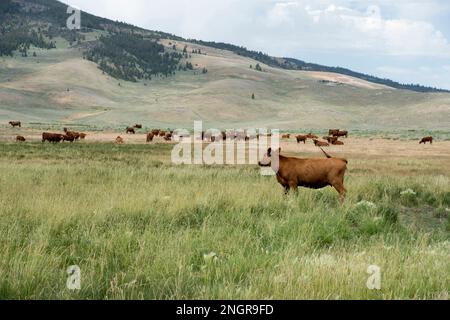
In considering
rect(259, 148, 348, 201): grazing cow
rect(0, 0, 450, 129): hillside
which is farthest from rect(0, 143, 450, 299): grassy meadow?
rect(0, 0, 450, 129): hillside

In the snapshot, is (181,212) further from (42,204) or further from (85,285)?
(85,285)

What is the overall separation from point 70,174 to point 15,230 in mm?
8709

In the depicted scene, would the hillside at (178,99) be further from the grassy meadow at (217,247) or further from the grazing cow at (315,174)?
the grassy meadow at (217,247)

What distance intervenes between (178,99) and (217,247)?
4950 inches

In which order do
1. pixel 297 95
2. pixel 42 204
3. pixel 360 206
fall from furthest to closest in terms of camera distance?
1. pixel 297 95
2. pixel 360 206
3. pixel 42 204

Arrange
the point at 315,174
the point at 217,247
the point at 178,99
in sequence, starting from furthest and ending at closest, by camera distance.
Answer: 1. the point at 178,99
2. the point at 315,174
3. the point at 217,247

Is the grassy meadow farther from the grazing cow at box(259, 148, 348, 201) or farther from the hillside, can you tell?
the hillside

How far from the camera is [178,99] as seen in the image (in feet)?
425

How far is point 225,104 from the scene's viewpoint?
125 m

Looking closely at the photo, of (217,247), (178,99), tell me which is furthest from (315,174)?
(178,99)

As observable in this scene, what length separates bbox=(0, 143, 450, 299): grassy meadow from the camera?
4.33 meters

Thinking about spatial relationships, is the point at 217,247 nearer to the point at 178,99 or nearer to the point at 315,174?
the point at 315,174
